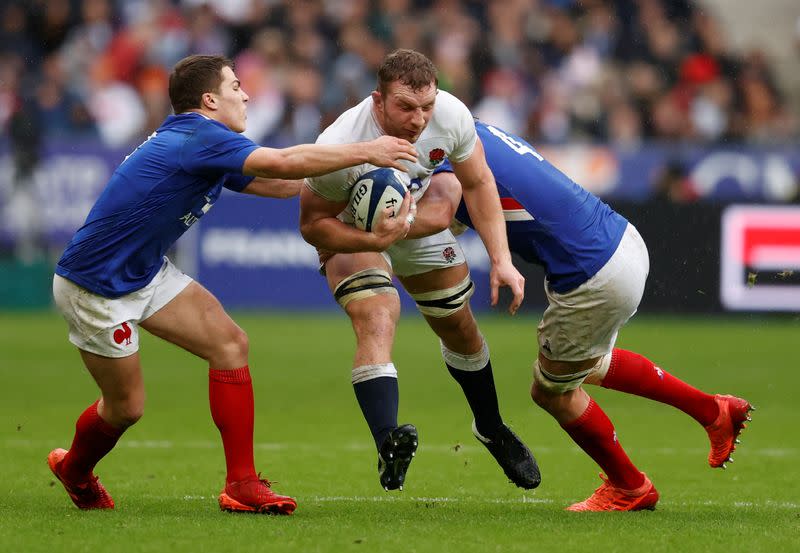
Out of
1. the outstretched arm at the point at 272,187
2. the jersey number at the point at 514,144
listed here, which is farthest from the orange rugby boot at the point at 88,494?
the jersey number at the point at 514,144

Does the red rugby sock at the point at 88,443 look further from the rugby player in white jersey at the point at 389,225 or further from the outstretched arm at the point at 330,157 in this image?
the outstretched arm at the point at 330,157

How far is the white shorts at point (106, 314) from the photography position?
20.1 feet

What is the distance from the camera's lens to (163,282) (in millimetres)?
6293

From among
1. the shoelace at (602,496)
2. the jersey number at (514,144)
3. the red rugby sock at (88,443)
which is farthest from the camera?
the shoelace at (602,496)

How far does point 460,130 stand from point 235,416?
5.23ft

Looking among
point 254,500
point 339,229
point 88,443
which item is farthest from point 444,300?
point 88,443

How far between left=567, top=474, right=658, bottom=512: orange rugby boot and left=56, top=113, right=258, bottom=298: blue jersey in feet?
7.14

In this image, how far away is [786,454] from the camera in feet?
27.8

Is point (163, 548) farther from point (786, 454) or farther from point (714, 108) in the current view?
point (714, 108)

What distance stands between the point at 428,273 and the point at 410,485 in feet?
3.80

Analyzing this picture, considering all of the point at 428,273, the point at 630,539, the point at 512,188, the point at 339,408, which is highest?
the point at 512,188

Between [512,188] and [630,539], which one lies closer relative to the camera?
[630,539]

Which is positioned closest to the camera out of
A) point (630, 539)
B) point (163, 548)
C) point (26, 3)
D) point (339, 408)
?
point (163, 548)

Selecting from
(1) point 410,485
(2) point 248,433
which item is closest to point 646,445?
(1) point 410,485
